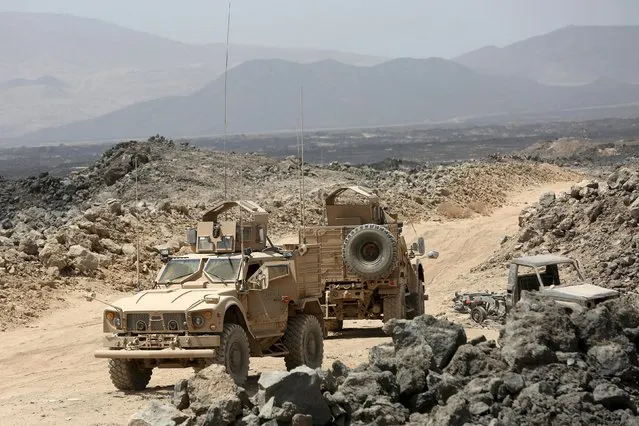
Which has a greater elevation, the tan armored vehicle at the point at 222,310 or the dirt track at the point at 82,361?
the tan armored vehicle at the point at 222,310

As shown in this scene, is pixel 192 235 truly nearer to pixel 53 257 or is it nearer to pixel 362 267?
pixel 362 267

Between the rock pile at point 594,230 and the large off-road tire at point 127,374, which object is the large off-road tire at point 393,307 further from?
the large off-road tire at point 127,374

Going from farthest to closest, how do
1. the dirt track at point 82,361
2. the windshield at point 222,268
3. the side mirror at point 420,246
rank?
the side mirror at point 420,246 < the windshield at point 222,268 < the dirt track at point 82,361

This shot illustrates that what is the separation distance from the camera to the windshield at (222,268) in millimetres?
16000

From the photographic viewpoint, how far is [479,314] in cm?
2100

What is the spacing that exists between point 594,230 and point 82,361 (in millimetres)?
10757

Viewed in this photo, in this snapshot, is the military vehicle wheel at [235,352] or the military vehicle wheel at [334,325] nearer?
the military vehicle wheel at [235,352]

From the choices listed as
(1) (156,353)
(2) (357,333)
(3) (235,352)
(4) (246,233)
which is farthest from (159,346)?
(2) (357,333)

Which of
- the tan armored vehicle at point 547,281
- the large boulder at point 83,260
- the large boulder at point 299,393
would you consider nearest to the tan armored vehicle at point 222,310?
the large boulder at point 299,393

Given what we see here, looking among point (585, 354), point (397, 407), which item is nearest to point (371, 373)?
point (397, 407)

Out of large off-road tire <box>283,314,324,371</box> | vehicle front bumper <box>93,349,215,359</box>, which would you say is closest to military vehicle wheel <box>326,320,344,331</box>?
large off-road tire <box>283,314,324,371</box>

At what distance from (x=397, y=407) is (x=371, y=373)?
1.84 ft

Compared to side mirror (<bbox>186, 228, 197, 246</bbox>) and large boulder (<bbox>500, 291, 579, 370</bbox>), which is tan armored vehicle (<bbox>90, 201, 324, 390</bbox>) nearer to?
side mirror (<bbox>186, 228, 197, 246</bbox>)

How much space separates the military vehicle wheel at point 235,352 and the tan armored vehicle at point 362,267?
5.03 meters
